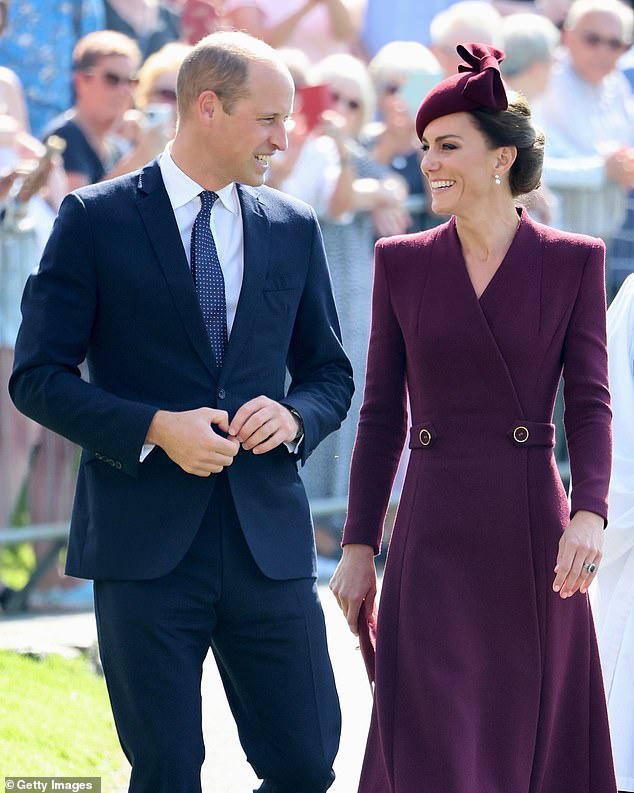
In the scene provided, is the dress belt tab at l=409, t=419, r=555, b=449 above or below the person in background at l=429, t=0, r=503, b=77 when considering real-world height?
below

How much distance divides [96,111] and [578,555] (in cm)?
433

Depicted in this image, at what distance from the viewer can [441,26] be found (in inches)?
344

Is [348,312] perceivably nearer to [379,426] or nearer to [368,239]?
[368,239]

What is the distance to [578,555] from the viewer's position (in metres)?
3.56

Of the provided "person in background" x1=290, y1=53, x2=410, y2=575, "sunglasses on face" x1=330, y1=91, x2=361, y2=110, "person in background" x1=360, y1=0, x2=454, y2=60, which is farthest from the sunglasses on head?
"sunglasses on face" x1=330, y1=91, x2=361, y2=110

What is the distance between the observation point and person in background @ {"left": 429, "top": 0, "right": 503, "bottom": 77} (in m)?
8.65

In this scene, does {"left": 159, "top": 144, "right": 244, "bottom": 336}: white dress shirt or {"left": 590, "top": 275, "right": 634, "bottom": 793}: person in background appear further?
{"left": 590, "top": 275, "right": 634, "bottom": 793}: person in background

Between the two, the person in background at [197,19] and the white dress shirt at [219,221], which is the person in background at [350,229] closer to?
the person in background at [197,19]

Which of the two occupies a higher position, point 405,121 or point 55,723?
point 405,121

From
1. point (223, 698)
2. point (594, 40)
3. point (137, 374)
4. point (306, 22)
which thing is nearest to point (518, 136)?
point (137, 374)

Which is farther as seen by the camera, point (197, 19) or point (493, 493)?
point (197, 19)

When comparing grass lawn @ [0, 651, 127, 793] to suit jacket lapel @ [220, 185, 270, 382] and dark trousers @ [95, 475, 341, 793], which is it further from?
suit jacket lapel @ [220, 185, 270, 382]

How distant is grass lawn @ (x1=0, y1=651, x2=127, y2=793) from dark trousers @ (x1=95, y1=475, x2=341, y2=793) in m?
1.37
